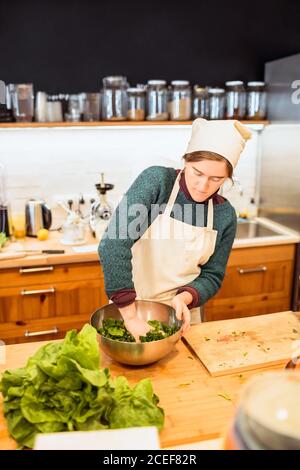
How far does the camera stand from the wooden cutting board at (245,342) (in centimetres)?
141

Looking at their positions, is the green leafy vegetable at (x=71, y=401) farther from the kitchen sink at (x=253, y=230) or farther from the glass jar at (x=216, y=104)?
the glass jar at (x=216, y=104)

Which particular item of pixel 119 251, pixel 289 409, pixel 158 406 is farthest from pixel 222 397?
pixel 289 409

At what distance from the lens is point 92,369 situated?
1.10 metres

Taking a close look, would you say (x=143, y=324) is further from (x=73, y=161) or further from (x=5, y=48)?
(x=5, y=48)

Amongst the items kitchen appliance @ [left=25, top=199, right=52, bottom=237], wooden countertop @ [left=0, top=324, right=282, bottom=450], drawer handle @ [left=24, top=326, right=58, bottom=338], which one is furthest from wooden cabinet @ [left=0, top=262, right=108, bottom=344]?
wooden countertop @ [left=0, top=324, right=282, bottom=450]

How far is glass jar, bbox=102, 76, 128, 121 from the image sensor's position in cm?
292

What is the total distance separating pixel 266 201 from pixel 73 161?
1.42m

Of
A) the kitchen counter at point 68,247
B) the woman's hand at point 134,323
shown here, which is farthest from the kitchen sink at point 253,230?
the woman's hand at point 134,323

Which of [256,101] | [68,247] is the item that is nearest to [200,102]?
[256,101]

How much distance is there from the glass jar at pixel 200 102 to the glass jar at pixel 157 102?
21 centimetres

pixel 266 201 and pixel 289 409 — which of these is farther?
pixel 266 201

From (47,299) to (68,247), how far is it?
33 cm

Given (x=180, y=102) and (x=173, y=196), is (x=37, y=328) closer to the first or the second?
→ (x=173, y=196)

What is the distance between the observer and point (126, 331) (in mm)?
1439
